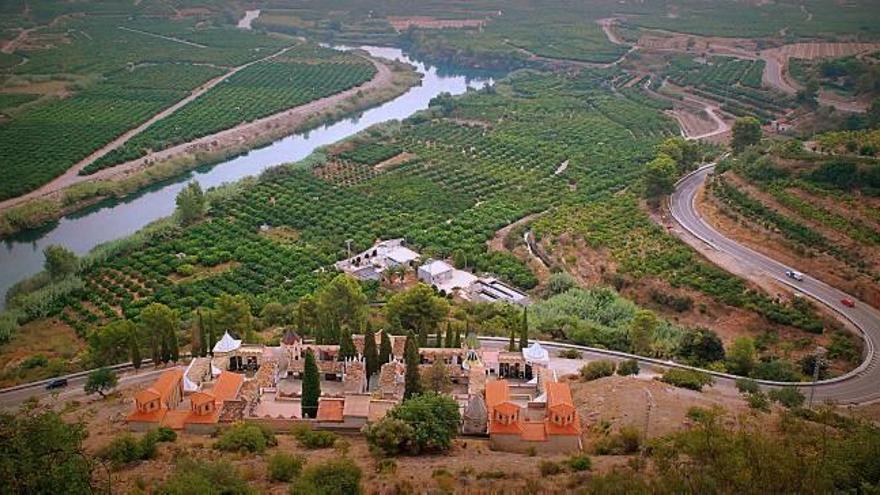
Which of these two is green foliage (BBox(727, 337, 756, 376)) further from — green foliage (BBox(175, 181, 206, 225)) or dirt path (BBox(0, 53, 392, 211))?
dirt path (BBox(0, 53, 392, 211))

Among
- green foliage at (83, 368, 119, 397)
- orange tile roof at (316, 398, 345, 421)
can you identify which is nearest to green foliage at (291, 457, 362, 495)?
orange tile roof at (316, 398, 345, 421)

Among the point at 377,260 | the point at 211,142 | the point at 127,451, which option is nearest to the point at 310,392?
the point at 127,451

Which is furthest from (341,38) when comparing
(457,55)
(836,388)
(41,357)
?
(836,388)

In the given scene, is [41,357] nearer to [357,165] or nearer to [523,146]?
[357,165]

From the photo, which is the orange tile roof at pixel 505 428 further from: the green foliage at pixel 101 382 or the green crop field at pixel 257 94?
the green crop field at pixel 257 94

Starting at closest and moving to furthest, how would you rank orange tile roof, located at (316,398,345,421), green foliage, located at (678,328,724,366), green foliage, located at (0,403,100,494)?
green foliage, located at (0,403,100,494) → orange tile roof, located at (316,398,345,421) → green foliage, located at (678,328,724,366)

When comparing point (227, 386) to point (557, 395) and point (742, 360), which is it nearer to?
point (557, 395)
